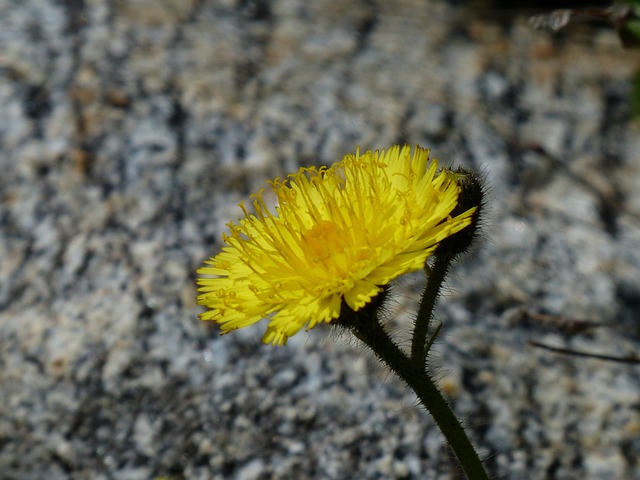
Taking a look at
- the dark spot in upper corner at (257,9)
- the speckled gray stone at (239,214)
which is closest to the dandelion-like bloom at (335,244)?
the speckled gray stone at (239,214)

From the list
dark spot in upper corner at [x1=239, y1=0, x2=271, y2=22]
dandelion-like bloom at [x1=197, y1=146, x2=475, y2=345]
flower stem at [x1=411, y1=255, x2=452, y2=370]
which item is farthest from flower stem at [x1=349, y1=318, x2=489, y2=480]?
dark spot in upper corner at [x1=239, y1=0, x2=271, y2=22]

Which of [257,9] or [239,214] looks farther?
[257,9]

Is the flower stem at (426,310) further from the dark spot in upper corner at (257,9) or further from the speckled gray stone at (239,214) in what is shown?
the dark spot in upper corner at (257,9)

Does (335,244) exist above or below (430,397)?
above

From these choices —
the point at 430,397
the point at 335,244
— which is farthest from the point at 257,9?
the point at 430,397

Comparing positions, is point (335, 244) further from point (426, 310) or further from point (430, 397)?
point (430, 397)

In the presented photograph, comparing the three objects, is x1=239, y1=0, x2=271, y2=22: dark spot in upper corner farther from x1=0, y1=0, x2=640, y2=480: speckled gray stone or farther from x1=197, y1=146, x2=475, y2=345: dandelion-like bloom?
x1=197, y1=146, x2=475, y2=345: dandelion-like bloom
